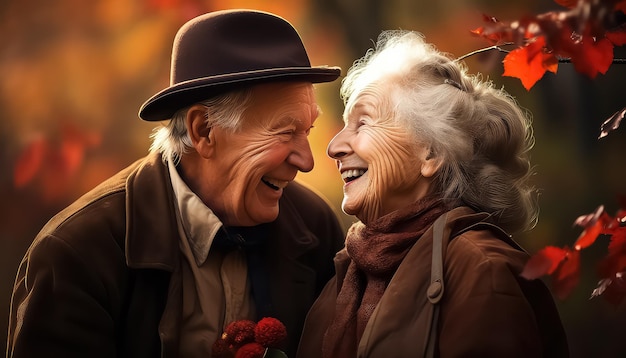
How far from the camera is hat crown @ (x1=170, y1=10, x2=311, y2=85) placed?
3.57 metres

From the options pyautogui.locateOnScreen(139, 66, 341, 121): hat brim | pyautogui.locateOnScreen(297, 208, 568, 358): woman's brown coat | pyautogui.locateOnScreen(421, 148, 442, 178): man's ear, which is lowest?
pyautogui.locateOnScreen(297, 208, 568, 358): woman's brown coat

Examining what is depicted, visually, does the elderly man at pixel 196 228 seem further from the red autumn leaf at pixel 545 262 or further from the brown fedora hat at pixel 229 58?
the red autumn leaf at pixel 545 262

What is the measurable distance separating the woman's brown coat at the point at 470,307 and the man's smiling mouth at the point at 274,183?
30.7 inches

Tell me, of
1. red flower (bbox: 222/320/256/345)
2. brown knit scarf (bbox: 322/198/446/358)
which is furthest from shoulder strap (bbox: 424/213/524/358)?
red flower (bbox: 222/320/256/345)

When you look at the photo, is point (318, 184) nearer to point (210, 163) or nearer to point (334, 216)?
point (334, 216)

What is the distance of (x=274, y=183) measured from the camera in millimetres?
3693

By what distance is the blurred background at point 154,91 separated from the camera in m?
4.88

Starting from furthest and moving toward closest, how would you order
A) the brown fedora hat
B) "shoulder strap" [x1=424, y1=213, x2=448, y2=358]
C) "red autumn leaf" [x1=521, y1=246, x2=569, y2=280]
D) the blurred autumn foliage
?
the brown fedora hat
"shoulder strap" [x1=424, y1=213, x2=448, y2=358]
"red autumn leaf" [x1=521, y1=246, x2=569, y2=280]
the blurred autumn foliage

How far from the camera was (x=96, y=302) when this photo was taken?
327 cm

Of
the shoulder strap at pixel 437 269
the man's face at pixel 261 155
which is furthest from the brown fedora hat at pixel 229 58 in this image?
the shoulder strap at pixel 437 269

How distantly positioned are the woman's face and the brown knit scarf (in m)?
0.08

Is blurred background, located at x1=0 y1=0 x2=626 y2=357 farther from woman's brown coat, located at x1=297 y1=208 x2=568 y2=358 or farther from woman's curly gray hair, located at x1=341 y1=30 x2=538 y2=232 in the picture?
woman's brown coat, located at x1=297 y1=208 x2=568 y2=358

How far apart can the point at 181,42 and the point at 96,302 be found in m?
1.11

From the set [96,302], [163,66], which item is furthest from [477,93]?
[163,66]
